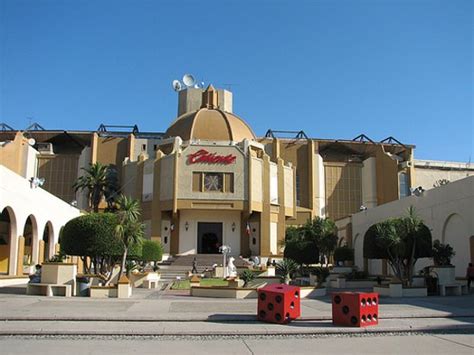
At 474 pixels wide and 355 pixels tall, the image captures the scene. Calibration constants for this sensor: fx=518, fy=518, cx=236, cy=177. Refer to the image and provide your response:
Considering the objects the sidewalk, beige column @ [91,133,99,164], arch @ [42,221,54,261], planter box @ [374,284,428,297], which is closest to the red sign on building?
beige column @ [91,133,99,164]

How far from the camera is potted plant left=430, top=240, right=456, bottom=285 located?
77.9ft

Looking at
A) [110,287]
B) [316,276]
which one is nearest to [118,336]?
[110,287]

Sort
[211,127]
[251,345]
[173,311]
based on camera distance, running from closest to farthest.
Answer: [251,345] → [173,311] → [211,127]

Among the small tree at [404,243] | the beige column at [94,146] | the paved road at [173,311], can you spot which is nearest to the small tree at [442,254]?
the small tree at [404,243]

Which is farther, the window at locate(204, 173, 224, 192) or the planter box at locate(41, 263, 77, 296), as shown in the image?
the window at locate(204, 173, 224, 192)

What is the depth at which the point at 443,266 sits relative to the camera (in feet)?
78.1

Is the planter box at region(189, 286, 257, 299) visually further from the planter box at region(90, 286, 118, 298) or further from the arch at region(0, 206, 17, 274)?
the arch at region(0, 206, 17, 274)

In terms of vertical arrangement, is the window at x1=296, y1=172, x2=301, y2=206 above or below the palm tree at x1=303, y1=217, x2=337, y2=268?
above

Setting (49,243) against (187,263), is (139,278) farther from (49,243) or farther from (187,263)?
(187,263)

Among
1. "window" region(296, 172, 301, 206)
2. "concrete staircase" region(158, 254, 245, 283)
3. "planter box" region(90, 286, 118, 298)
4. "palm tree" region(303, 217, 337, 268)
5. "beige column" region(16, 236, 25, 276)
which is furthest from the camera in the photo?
"window" region(296, 172, 301, 206)

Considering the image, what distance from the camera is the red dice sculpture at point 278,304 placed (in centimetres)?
1353

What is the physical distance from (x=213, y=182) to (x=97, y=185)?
48.6 ft

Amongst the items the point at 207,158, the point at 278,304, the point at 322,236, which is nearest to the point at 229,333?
the point at 278,304

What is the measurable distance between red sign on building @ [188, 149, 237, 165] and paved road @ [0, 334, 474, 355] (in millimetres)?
42451
